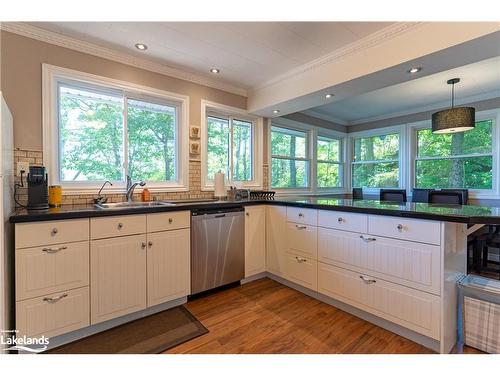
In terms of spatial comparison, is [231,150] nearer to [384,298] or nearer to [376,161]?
[384,298]

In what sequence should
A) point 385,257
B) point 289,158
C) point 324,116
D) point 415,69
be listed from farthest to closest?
point 324,116, point 289,158, point 415,69, point 385,257

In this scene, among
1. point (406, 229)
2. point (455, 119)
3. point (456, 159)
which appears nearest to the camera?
point (406, 229)

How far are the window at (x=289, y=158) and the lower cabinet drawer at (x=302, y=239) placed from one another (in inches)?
58.4

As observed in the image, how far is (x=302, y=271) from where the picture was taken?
235 centimetres

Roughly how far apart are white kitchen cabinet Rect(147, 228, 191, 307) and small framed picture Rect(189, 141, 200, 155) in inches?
42.4

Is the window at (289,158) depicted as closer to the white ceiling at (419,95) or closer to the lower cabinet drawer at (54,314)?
the white ceiling at (419,95)

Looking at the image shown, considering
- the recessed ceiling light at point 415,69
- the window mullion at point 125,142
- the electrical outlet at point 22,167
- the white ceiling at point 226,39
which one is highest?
the white ceiling at point 226,39

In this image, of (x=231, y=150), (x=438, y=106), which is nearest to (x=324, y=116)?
(x=438, y=106)

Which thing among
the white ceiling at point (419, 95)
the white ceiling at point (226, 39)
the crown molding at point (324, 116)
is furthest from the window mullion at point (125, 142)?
the crown molding at point (324, 116)

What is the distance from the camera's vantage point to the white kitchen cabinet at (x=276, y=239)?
8.41 feet

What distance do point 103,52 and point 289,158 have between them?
2902 millimetres

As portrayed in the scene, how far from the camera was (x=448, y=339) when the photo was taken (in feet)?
4.99
